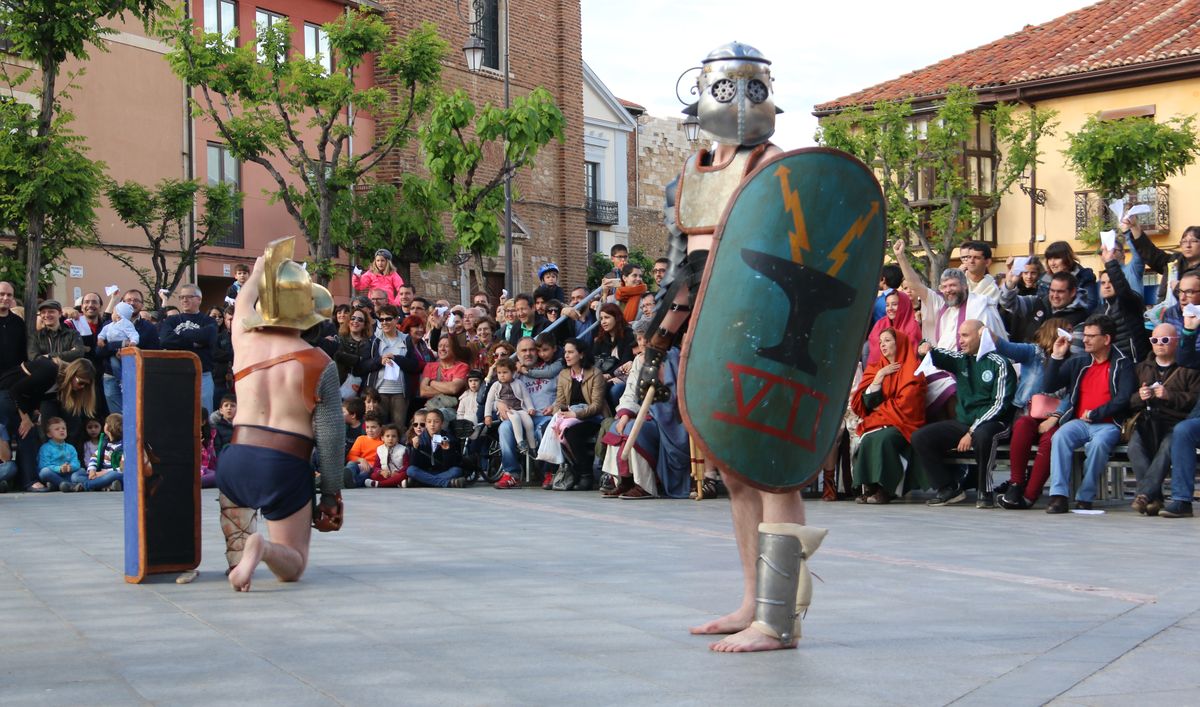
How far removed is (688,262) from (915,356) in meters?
7.99

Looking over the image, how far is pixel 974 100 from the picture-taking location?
40906 millimetres

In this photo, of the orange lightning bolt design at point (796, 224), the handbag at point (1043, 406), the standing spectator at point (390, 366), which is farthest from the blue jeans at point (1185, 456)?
the standing spectator at point (390, 366)

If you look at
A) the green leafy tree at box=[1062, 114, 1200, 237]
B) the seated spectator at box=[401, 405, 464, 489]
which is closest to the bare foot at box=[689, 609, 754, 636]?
the seated spectator at box=[401, 405, 464, 489]

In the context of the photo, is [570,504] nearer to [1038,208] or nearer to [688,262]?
[688,262]

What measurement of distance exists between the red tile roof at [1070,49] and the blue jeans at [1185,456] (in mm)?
30778

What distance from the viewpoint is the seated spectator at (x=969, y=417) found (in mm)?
12477

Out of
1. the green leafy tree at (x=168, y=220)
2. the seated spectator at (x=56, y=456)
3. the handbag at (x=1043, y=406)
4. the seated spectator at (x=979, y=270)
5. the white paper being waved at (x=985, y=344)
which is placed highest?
the green leafy tree at (x=168, y=220)

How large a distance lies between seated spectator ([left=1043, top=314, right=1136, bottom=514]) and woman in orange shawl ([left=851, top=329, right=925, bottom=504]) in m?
1.40

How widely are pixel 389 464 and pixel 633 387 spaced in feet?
16.5

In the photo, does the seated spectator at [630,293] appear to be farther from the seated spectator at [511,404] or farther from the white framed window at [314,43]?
the white framed window at [314,43]

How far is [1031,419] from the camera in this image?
12.3m

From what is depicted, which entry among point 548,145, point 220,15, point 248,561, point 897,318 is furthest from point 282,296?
point 548,145

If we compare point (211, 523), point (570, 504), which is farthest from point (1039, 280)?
point (211, 523)

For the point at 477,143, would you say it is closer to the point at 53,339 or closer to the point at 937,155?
the point at 53,339
